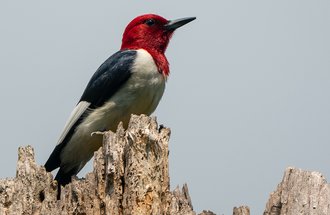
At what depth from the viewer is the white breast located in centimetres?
791

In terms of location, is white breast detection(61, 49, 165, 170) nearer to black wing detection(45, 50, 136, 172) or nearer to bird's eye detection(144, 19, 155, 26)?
black wing detection(45, 50, 136, 172)

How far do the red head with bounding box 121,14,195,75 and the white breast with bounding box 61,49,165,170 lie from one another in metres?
0.80

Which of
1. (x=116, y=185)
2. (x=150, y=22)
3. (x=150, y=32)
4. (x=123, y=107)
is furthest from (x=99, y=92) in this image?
(x=116, y=185)

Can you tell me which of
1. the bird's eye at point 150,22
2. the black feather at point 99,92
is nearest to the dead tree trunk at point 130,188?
the black feather at point 99,92

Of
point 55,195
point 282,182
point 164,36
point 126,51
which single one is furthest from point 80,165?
point 282,182

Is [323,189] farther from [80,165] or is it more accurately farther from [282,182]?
[80,165]

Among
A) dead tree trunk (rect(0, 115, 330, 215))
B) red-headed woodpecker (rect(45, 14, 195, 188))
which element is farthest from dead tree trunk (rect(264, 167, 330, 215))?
red-headed woodpecker (rect(45, 14, 195, 188))

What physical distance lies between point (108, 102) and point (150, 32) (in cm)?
146

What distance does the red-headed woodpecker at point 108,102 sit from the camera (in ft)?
26.0

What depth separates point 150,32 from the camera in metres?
9.09

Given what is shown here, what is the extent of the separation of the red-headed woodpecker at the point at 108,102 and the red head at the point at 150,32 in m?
0.53

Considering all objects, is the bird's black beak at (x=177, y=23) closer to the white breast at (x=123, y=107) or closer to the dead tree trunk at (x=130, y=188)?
the white breast at (x=123, y=107)

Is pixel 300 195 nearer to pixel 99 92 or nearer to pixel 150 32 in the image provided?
pixel 99 92

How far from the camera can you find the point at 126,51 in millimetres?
8555
